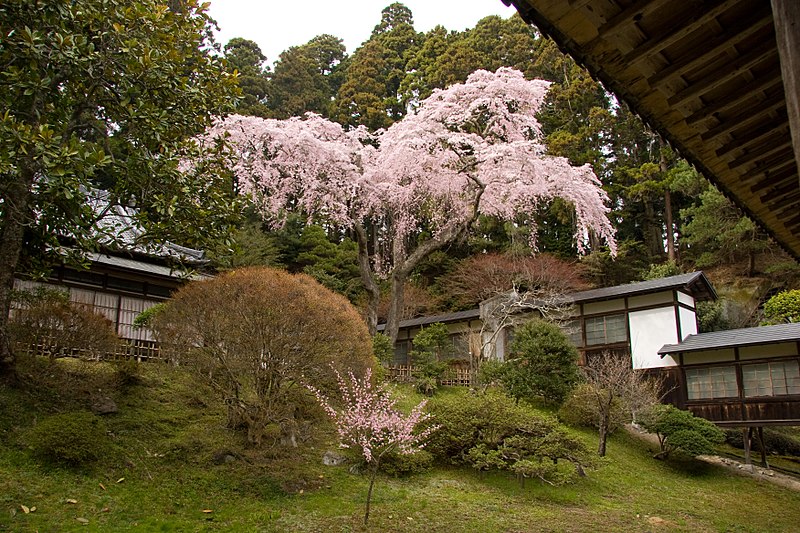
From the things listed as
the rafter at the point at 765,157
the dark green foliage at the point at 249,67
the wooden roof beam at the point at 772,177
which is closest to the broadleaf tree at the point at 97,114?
the rafter at the point at 765,157

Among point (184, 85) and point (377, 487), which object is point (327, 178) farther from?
Answer: point (377, 487)

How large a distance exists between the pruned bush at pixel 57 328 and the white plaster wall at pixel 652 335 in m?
15.1

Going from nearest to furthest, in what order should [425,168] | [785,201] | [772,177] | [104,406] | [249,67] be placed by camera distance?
[772,177]
[785,201]
[104,406]
[425,168]
[249,67]

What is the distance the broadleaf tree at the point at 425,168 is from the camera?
Result: 17.8 meters

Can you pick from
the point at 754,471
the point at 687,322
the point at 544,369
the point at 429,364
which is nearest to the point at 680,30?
the point at 544,369

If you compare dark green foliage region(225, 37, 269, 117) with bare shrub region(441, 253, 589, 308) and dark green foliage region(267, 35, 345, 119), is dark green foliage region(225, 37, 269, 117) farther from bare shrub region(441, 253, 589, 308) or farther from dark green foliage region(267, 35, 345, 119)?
bare shrub region(441, 253, 589, 308)

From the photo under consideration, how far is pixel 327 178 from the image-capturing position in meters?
18.7

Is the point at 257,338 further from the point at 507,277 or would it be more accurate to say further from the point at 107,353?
the point at 507,277

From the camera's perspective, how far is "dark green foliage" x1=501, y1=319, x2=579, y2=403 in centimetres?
1568

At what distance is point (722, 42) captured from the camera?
2639 millimetres

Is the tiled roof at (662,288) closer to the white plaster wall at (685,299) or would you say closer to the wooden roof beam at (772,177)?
the white plaster wall at (685,299)

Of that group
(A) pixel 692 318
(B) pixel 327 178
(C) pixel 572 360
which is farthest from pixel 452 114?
(A) pixel 692 318

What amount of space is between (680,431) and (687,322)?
19.0ft

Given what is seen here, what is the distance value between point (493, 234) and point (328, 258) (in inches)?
336
